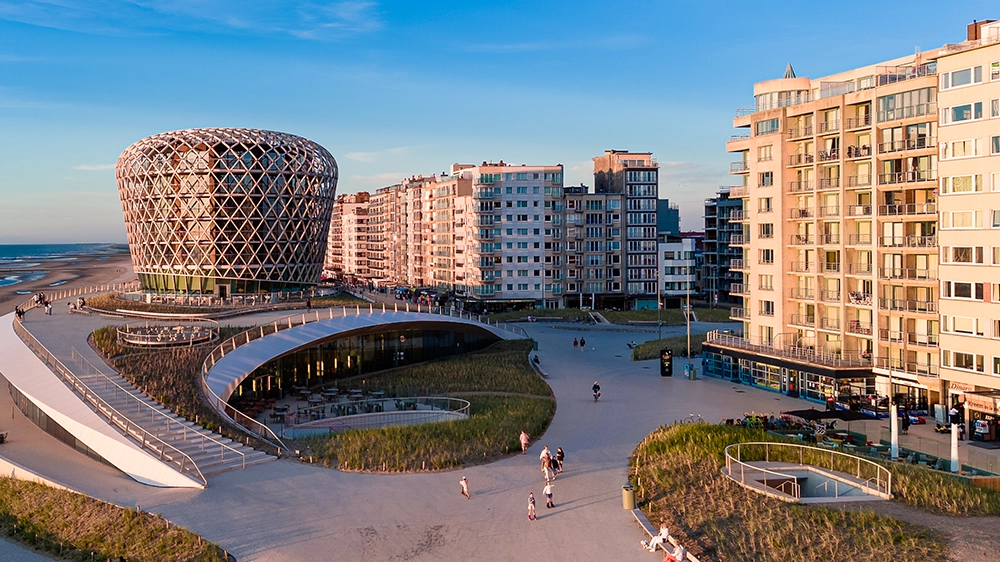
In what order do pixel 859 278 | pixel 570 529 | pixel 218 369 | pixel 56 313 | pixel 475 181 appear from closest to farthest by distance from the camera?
1. pixel 570 529
2. pixel 218 369
3. pixel 859 278
4. pixel 56 313
5. pixel 475 181

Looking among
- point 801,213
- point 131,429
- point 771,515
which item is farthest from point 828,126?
point 131,429

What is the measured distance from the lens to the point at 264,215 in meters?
79.6

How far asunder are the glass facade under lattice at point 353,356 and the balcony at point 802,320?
2195 centimetres

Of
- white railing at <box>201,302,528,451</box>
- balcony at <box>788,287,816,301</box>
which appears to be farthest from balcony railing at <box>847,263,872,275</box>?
white railing at <box>201,302,528,451</box>

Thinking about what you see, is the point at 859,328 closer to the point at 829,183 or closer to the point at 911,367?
the point at 911,367

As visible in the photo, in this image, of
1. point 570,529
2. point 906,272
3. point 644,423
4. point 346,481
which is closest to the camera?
point 570,529

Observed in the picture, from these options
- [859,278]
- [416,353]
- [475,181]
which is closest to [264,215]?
[475,181]

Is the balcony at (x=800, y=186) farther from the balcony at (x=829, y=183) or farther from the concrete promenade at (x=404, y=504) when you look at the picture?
the concrete promenade at (x=404, y=504)

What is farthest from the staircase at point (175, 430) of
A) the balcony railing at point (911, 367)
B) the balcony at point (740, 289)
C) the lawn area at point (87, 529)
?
the balcony at point (740, 289)

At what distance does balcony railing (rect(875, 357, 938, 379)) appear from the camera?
3681cm

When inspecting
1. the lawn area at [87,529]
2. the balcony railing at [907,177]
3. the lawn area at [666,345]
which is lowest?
the lawn area at [87,529]

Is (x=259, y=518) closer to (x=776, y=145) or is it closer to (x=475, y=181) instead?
(x=776, y=145)

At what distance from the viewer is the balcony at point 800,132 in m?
43.8

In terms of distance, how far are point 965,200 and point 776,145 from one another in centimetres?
1301
